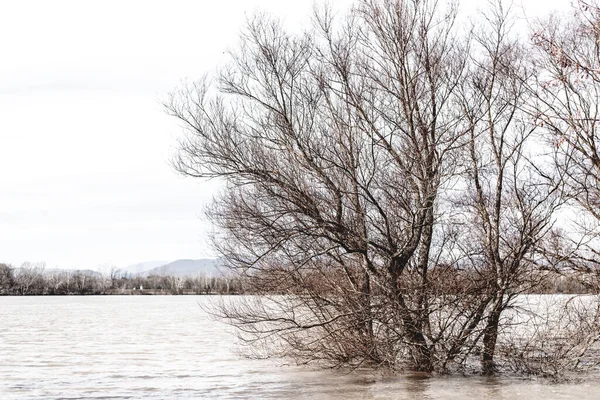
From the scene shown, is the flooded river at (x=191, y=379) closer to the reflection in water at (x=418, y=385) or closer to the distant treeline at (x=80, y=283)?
the reflection in water at (x=418, y=385)

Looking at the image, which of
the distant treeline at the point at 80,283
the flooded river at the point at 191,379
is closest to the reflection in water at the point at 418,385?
the flooded river at the point at 191,379

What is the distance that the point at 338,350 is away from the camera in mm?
17750

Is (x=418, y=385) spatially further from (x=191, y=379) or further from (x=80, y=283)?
(x=80, y=283)

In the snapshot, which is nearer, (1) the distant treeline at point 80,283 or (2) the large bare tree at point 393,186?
(2) the large bare tree at point 393,186

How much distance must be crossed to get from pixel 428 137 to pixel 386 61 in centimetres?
189

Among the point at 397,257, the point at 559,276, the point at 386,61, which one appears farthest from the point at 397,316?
the point at 386,61

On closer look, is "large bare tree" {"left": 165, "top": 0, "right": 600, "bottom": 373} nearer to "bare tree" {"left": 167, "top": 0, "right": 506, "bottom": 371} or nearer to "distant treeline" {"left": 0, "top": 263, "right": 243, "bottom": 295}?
"bare tree" {"left": 167, "top": 0, "right": 506, "bottom": 371}

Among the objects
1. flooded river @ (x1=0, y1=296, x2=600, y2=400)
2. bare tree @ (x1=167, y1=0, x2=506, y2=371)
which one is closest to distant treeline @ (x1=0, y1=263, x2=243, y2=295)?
flooded river @ (x1=0, y1=296, x2=600, y2=400)

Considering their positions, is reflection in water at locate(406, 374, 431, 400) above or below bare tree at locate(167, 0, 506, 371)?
below

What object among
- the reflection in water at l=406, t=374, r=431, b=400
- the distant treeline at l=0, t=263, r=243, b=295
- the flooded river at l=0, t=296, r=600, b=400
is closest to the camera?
the reflection in water at l=406, t=374, r=431, b=400

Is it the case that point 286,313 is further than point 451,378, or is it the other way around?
point 286,313

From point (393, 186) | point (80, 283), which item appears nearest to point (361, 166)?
point (393, 186)

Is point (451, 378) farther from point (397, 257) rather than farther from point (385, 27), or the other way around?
point (385, 27)

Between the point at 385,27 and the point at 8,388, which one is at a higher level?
the point at 385,27
